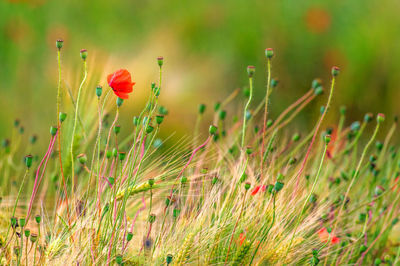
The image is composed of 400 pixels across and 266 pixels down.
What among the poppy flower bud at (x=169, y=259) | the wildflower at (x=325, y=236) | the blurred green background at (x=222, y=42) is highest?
the blurred green background at (x=222, y=42)

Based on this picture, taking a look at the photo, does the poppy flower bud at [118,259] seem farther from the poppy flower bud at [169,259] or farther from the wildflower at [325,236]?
the wildflower at [325,236]

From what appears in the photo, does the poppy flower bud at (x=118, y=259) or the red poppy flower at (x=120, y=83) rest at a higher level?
the red poppy flower at (x=120, y=83)

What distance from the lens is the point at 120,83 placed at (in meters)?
1.17

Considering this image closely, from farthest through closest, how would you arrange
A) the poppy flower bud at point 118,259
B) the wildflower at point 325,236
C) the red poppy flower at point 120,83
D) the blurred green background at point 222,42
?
the blurred green background at point 222,42 → the wildflower at point 325,236 → the red poppy flower at point 120,83 → the poppy flower bud at point 118,259

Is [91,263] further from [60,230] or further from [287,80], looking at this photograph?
[287,80]

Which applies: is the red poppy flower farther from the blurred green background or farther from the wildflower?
the blurred green background

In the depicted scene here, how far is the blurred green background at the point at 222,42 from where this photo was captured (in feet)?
10.1

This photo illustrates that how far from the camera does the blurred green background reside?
3074mm

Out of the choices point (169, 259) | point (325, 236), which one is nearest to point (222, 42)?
point (325, 236)

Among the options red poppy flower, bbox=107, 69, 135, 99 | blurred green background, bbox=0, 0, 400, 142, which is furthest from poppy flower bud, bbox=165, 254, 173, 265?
blurred green background, bbox=0, 0, 400, 142

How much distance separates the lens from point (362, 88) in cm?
326

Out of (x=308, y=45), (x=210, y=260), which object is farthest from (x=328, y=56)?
(x=210, y=260)

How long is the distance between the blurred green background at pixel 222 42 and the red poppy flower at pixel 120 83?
1731 millimetres

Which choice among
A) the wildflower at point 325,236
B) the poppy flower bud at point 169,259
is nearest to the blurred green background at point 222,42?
the wildflower at point 325,236
